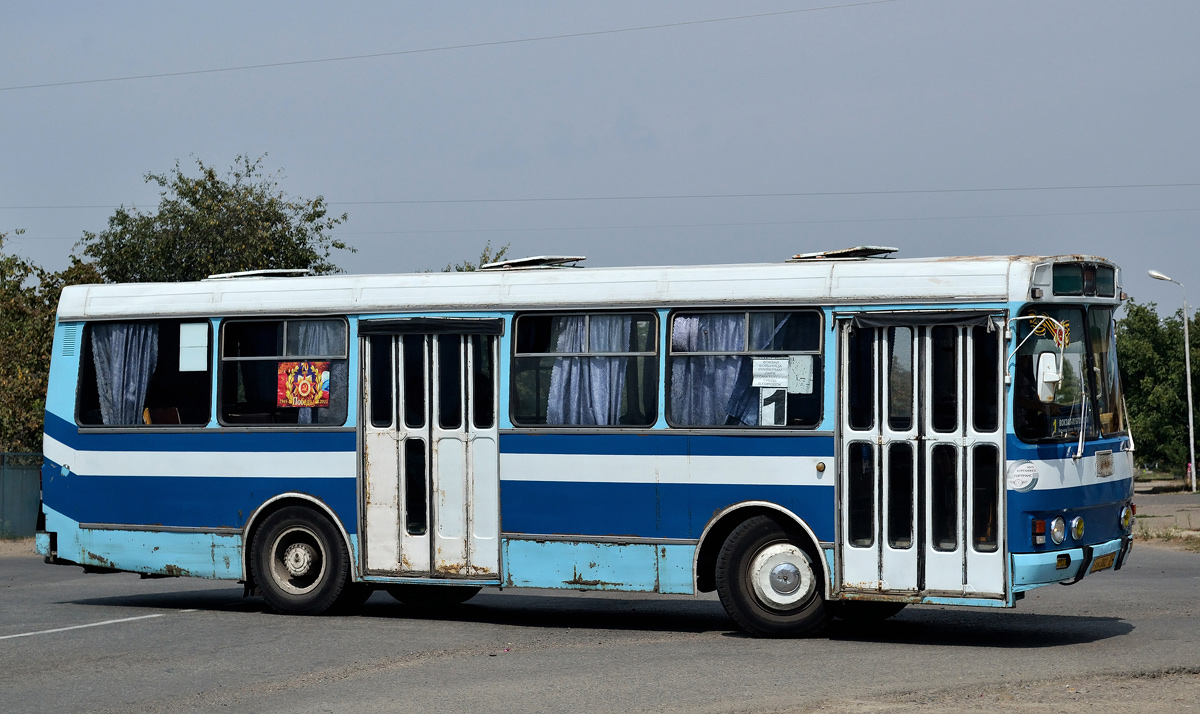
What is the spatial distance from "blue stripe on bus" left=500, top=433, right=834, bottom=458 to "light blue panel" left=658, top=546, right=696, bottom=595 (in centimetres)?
79

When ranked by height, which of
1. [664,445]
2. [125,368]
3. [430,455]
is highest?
[125,368]

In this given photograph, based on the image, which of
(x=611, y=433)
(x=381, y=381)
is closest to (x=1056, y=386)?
(x=611, y=433)

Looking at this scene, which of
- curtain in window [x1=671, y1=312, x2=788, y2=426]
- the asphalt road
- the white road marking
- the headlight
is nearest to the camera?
the asphalt road

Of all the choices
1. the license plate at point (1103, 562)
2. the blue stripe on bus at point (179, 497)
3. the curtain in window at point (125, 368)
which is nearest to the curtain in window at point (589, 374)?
the blue stripe on bus at point (179, 497)

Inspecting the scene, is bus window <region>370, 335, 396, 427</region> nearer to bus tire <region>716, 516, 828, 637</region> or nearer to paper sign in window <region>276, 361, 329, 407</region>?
paper sign in window <region>276, 361, 329, 407</region>

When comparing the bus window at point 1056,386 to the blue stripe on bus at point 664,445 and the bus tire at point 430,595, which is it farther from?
the bus tire at point 430,595

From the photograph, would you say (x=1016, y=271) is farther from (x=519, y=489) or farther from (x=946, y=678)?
(x=519, y=489)

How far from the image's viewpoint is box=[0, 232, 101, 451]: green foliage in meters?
31.3

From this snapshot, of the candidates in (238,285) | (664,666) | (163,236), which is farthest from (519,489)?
(163,236)

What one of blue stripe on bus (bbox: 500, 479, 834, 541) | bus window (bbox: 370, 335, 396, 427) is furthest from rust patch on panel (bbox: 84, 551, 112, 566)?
blue stripe on bus (bbox: 500, 479, 834, 541)

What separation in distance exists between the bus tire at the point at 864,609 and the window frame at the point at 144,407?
6103mm

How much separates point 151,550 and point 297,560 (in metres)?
1.53

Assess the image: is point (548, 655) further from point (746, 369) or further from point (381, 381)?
point (381, 381)

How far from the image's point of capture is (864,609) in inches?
485
